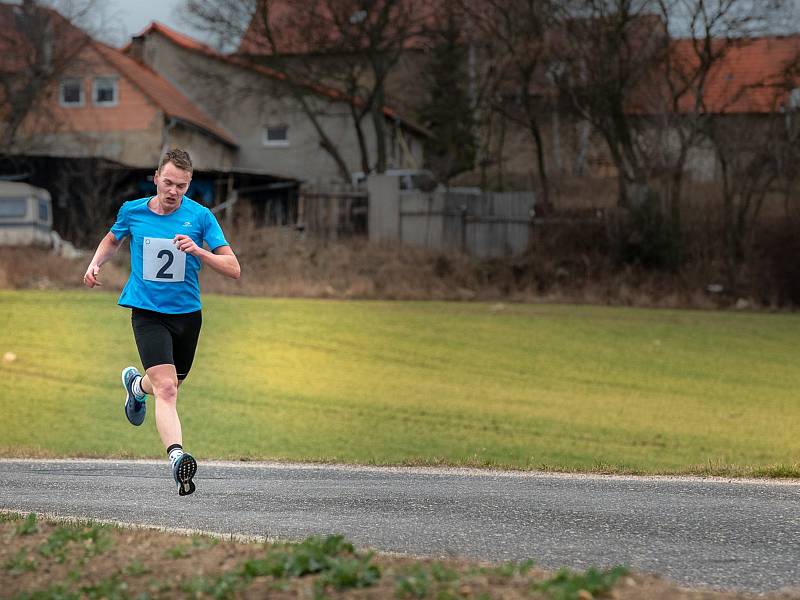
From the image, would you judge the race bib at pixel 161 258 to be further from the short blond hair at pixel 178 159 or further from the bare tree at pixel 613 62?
the bare tree at pixel 613 62

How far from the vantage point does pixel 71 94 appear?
58.8 meters

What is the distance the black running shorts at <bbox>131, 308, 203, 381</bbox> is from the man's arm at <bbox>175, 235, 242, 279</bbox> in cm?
42

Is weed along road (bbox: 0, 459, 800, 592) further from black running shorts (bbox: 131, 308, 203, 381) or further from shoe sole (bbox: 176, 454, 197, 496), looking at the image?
black running shorts (bbox: 131, 308, 203, 381)

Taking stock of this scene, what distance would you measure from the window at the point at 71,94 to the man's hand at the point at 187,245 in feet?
171

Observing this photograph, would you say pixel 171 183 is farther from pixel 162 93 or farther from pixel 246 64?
pixel 162 93

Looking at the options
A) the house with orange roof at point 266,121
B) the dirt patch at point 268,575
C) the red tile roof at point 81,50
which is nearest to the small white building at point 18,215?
the red tile roof at point 81,50

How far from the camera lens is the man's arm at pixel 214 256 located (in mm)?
8188

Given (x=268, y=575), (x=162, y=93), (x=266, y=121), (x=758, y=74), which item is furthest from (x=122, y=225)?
(x=266, y=121)

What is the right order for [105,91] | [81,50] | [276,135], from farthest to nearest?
[276,135]
[105,91]
[81,50]

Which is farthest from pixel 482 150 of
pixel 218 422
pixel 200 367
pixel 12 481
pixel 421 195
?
pixel 12 481

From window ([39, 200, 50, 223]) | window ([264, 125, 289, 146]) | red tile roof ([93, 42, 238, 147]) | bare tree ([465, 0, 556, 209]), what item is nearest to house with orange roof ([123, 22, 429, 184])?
window ([264, 125, 289, 146])

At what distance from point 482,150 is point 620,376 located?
3210 cm

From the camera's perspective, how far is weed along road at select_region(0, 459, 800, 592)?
22.5ft

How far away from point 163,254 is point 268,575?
11.0 feet
